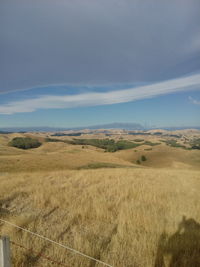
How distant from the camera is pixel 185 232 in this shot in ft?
15.6

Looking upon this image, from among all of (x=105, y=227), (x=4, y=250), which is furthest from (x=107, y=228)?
(x=4, y=250)

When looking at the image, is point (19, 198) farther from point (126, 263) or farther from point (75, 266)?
point (126, 263)

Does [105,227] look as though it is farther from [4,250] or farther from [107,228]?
[4,250]

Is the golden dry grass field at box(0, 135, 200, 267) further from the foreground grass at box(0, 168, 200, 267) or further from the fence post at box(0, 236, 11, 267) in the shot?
the fence post at box(0, 236, 11, 267)

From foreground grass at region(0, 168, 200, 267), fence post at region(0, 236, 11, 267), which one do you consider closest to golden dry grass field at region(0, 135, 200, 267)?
foreground grass at region(0, 168, 200, 267)

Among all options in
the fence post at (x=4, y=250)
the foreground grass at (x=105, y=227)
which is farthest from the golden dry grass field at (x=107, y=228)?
the fence post at (x=4, y=250)

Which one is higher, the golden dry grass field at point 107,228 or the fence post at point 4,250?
the fence post at point 4,250

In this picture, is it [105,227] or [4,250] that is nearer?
[4,250]

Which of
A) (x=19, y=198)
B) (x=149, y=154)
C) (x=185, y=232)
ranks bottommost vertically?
(x=149, y=154)

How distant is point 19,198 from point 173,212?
23.1ft

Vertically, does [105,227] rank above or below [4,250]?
below

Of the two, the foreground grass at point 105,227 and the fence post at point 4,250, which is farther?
the foreground grass at point 105,227

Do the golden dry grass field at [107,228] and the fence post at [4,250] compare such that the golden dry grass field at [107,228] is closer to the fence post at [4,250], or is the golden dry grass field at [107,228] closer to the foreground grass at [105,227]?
the foreground grass at [105,227]

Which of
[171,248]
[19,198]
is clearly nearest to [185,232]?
[171,248]
